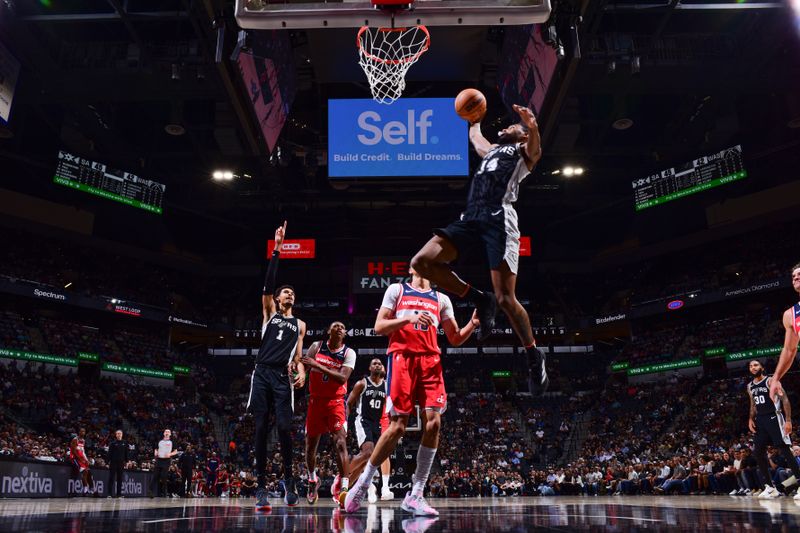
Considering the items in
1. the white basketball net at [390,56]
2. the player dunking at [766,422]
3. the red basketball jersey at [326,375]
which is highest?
the white basketball net at [390,56]

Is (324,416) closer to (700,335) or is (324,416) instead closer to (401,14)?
(401,14)

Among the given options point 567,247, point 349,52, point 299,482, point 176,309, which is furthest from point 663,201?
point 176,309

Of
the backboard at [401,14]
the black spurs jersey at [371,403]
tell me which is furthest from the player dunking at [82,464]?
the backboard at [401,14]

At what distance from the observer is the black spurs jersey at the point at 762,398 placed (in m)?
9.17

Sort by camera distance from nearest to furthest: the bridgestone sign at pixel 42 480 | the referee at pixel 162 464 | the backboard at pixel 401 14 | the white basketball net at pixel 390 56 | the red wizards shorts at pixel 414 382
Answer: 1. the red wizards shorts at pixel 414 382
2. the backboard at pixel 401 14
3. the white basketball net at pixel 390 56
4. the bridgestone sign at pixel 42 480
5. the referee at pixel 162 464

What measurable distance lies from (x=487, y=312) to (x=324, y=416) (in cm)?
311

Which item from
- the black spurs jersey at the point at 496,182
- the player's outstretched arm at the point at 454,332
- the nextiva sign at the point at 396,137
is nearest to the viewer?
the black spurs jersey at the point at 496,182

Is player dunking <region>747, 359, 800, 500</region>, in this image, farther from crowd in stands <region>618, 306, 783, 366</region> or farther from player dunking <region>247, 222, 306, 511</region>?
crowd in stands <region>618, 306, 783, 366</region>

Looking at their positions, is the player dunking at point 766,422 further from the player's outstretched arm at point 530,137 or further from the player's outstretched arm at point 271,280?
the player's outstretched arm at point 271,280

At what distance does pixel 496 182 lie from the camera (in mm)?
4496

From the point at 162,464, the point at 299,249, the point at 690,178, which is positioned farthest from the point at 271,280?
the point at 299,249

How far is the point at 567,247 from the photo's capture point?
113 ft

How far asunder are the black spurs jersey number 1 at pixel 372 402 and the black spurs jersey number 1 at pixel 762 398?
18.4 ft

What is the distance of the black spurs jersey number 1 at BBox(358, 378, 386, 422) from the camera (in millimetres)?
9156
